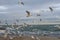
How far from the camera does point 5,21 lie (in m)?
19.0

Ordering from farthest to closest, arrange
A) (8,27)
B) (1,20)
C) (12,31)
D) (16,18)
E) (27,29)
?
(27,29) < (12,31) < (8,27) < (1,20) < (16,18)

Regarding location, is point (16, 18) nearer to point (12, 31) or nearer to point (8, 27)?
point (8, 27)

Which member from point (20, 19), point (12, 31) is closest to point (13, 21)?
point (20, 19)

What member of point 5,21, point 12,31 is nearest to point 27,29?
point 12,31

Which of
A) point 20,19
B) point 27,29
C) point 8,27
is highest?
point 20,19

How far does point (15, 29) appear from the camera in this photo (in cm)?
2223

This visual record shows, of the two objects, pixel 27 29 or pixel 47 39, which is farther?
pixel 27 29

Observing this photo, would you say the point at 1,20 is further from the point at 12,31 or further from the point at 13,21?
the point at 12,31

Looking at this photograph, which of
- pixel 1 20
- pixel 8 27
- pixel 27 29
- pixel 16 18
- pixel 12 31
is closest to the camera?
pixel 16 18

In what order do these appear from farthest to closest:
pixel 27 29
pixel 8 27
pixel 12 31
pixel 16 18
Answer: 1. pixel 27 29
2. pixel 12 31
3. pixel 8 27
4. pixel 16 18

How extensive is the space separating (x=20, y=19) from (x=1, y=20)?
192 centimetres

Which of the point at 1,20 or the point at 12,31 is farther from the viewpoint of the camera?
the point at 12,31

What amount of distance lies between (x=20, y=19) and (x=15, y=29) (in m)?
4.58

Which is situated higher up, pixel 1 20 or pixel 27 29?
pixel 1 20
